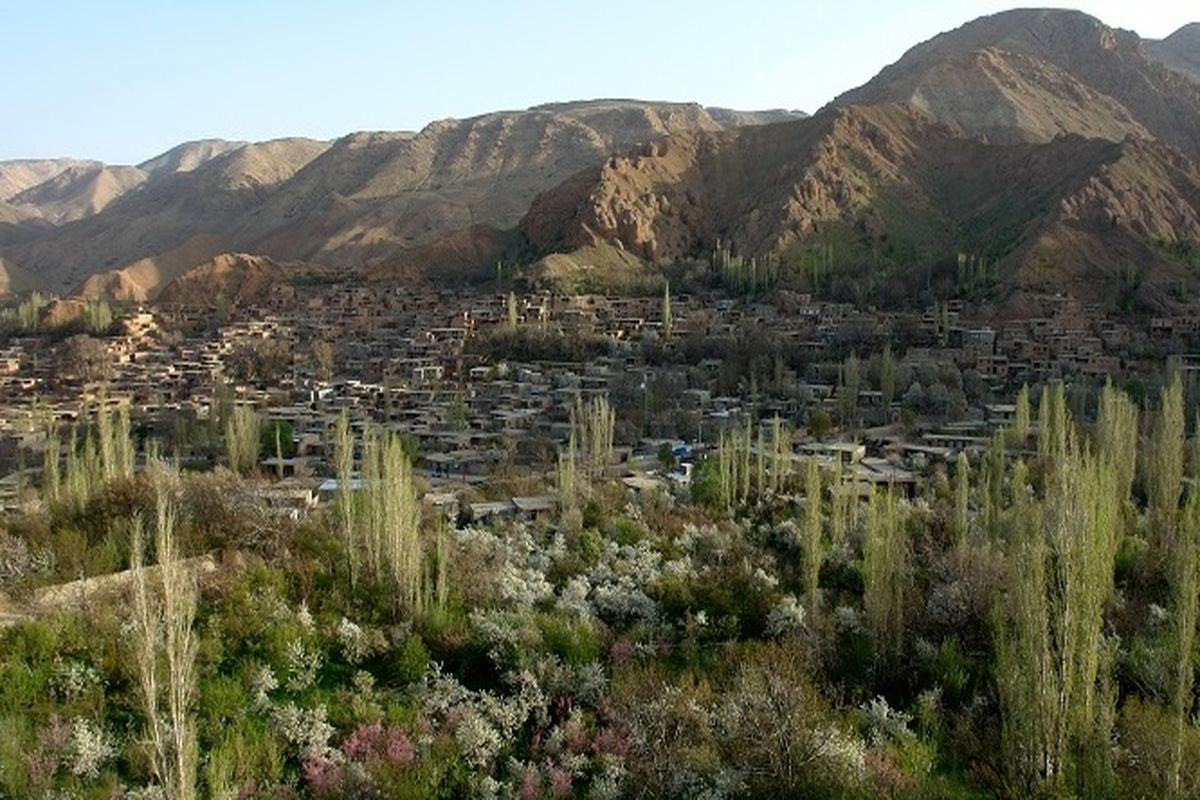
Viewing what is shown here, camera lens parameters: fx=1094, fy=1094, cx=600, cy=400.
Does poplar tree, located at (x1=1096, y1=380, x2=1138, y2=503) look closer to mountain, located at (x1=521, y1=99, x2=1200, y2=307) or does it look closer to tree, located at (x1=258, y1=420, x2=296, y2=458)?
tree, located at (x1=258, y1=420, x2=296, y2=458)

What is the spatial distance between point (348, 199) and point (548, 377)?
2212 inches

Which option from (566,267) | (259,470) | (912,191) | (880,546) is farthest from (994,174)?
(880,546)

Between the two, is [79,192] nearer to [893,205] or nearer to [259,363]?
[259,363]

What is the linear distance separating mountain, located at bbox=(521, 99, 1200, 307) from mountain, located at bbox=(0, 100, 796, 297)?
47.2 feet

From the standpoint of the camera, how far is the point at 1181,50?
12512 cm

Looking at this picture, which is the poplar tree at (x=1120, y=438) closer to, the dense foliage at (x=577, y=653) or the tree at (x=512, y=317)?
the dense foliage at (x=577, y=653)

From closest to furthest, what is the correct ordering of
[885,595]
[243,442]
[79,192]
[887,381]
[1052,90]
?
[885,595]
[243,442]
[887,381]
[1052,90]
[79,192]

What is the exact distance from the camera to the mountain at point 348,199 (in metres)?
77.1

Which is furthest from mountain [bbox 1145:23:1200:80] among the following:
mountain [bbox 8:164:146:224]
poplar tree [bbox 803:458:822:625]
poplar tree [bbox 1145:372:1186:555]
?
mountain [bbox 8:164:146:224]

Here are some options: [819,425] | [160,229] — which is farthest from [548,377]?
[160,229]

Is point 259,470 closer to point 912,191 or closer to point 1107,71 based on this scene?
point 912,191

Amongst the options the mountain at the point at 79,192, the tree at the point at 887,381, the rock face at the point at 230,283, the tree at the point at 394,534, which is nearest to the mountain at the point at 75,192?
the mountain at the point at 79,192

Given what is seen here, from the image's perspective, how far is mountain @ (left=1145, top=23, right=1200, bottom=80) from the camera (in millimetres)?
116875

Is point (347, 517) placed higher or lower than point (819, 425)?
higher
